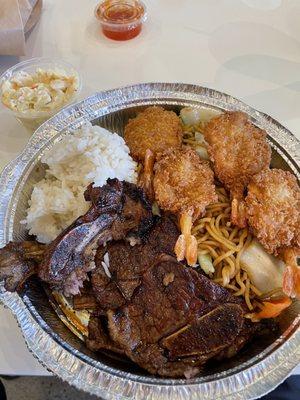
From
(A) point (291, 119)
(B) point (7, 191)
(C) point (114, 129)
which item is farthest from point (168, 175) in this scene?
(A) point (291, 119)

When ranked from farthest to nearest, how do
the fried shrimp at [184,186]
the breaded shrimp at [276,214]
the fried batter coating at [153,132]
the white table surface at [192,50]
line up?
the white table surface at [192,50]
the fried batter coating at [153,132]
the fried shrimp at [184,186]
the breaded shrimp at [276,214]

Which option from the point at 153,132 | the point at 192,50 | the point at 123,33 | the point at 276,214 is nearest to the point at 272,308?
the point at 276,214

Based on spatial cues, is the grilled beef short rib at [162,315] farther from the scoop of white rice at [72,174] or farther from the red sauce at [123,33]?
the red sauce at [123,33]

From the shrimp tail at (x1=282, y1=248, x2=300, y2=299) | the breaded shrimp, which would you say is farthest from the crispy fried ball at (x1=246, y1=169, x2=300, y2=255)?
the shrimp tail at (x1=282, y1=248, x2=300, y2=299)

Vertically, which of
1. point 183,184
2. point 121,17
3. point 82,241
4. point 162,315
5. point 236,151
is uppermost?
point 121,17

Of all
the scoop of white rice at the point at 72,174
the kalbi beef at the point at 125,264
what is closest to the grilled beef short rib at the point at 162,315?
the kalbi beef at the point at 125,264

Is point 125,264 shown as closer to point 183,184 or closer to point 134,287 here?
point 134,287
